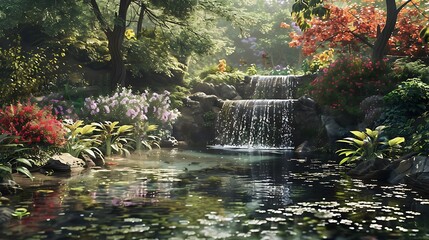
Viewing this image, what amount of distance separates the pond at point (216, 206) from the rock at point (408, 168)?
1.74ft

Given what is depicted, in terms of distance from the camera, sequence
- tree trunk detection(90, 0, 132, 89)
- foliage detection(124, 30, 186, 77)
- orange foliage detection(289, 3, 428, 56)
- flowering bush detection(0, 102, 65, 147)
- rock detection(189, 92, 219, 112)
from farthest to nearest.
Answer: rock detection(189, 92, 219, 112), foliage detection(124, 30, 186, 77), orange foliage detection(289, 3, 428, 56), tree trunk detection(90, 0, 132, 89), flowering bush detection(0, 102, 65, 147)

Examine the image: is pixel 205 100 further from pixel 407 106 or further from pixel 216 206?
pixel 216 206

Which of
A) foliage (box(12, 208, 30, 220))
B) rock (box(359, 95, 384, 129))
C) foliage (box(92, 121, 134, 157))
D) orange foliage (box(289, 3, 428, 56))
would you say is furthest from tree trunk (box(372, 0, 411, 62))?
foliage (box(12, 208, 30, 220))

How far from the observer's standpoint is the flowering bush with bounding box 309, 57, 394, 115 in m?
19.5

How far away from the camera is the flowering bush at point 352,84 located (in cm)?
1950

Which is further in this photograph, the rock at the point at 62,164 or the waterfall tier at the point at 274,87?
the waterfall tier at the point at 274,87

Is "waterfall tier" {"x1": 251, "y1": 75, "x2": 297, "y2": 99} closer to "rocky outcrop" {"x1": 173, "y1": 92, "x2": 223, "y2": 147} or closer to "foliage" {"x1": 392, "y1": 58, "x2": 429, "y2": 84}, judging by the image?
"rocky outcrop" {"x1": 173, "y1": 92, "x2": 223, "y2": 147}

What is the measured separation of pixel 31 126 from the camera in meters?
11.8

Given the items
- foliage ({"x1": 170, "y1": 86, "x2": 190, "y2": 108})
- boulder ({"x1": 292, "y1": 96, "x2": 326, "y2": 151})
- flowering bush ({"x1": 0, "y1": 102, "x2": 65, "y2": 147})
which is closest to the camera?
flowering bush ({"x1": 0, "y1": 102, "x2": 65, "y2": 147})

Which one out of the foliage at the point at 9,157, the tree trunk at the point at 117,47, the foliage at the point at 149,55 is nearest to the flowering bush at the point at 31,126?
the foliage at the point at 9,157

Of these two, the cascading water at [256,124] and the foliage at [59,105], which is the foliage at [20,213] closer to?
the foliage at [59,105]

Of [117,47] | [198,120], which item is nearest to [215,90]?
[198,120]

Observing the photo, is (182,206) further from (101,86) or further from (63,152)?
(101,86)

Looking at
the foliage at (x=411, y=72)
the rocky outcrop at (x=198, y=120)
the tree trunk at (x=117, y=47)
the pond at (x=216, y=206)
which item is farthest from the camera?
the rocky outcrop at (x=198, y=120)
